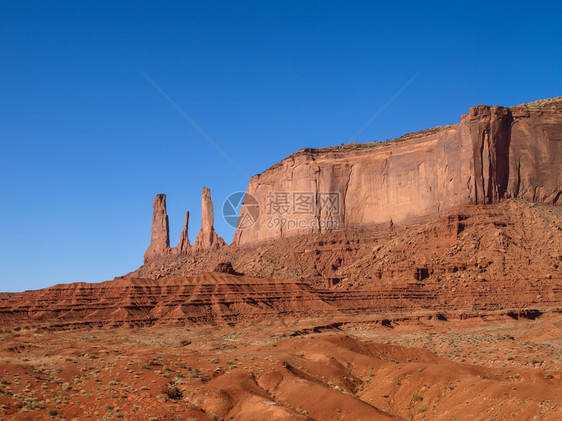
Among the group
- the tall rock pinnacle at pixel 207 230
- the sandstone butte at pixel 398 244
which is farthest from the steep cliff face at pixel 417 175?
the tall rock pinnacle at pixel 207 230

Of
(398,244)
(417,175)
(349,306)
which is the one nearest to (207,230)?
(417,175)

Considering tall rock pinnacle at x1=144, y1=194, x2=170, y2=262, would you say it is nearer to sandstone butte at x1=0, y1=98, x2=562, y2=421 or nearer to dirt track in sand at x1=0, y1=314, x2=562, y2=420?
sandstone butte at x1=0, y1=98, x2=562, y2=421

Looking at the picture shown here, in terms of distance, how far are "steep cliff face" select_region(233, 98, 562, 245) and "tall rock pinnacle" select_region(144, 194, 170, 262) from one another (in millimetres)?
24944

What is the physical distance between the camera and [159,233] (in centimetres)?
15388

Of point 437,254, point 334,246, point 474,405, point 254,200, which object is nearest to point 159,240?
point 254,200

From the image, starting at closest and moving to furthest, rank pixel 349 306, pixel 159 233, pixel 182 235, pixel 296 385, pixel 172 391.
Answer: pixel 172 391 → pixel 296 385 → pixel 349 306 → pixel 182 235 → pixel 159 233

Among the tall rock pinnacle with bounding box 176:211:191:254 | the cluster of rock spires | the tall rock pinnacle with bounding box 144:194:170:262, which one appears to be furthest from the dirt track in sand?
the tall rock pinnacle with bounding box 144:194:170:262

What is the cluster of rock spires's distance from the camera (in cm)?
14175

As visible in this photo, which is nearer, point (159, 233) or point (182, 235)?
point (182, 235)

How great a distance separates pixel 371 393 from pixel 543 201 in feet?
230

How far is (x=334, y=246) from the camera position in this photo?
345ft

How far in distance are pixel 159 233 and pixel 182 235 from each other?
886 centimetres

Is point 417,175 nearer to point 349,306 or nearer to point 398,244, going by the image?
Answer: point 398,244

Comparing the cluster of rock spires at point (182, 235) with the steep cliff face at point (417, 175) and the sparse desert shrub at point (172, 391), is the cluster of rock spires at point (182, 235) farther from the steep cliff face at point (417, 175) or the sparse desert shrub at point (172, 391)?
the sparse desert shrub at point (172, 391)
